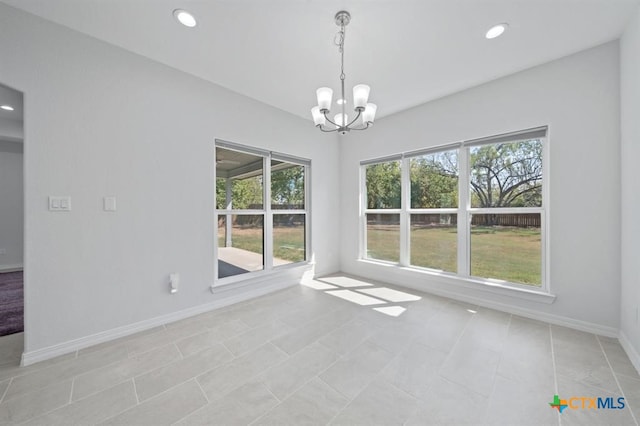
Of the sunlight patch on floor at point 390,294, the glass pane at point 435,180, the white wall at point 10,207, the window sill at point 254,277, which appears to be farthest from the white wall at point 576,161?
the white wall at point 10,207

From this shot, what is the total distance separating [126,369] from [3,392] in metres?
0.68

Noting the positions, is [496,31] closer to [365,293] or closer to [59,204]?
[365,293]

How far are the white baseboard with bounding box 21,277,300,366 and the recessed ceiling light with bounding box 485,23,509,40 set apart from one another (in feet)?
12.4

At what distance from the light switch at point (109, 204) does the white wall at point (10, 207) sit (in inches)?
183

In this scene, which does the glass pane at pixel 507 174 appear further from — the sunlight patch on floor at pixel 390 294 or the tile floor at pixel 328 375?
the sunlight patch on floor at pixel 390 294

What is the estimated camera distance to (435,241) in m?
3.55

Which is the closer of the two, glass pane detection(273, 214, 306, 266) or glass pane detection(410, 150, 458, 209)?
glass pane detection(410, 150, 458, 209)

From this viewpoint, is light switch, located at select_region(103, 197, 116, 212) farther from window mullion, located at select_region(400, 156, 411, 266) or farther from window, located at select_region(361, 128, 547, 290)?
window mullion, located at select_region(400, 156, 411, 266)

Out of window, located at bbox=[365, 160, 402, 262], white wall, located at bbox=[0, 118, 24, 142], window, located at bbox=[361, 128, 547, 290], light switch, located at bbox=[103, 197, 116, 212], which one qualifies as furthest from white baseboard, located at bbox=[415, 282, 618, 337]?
white wall, located at bbox=[0, 118, 24, 142]

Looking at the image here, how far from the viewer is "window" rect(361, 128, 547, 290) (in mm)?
2775

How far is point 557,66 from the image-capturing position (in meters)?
2.48

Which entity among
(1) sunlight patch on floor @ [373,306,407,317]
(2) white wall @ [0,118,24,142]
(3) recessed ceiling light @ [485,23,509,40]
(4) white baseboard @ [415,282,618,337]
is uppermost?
(3) recessed ceiling light @ [485,23,509,40]

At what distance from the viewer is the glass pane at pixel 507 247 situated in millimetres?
2758

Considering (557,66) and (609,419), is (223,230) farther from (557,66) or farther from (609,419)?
(557,66)
